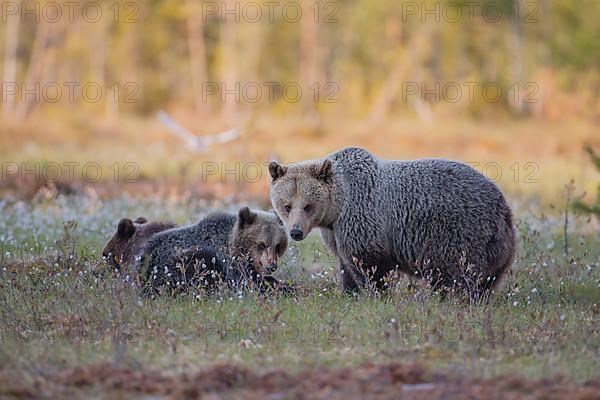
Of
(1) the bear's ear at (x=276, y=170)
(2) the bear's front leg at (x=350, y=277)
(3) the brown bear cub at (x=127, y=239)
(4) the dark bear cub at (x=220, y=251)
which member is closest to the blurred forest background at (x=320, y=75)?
(3) the brown bear cub at (x=127, y=239)

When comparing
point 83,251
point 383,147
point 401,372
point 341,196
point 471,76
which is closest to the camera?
point 401,372

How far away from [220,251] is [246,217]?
52cm

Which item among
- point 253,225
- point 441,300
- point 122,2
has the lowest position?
point 441,300

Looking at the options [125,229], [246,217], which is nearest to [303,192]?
[246,217]

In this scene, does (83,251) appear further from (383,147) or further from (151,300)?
(383,147)

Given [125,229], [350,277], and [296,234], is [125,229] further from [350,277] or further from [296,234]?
[350,277]

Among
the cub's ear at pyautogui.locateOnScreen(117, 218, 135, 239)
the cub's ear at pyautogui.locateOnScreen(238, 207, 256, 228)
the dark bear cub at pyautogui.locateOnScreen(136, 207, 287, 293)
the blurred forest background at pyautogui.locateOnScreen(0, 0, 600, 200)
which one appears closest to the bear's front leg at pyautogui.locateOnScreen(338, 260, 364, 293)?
the dark bear cub at pyautogui.locateOnScreen(136, 207, 287, 293)

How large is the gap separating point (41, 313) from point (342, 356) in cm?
316

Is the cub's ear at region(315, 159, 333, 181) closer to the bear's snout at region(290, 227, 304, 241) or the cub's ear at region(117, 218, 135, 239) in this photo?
the bear's snout at region(290, 227, 304, 241)

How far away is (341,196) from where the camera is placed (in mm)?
9953

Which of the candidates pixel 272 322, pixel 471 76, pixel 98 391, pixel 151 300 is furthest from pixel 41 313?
pixel 471 76

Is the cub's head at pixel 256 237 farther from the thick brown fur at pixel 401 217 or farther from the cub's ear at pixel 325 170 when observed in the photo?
the cub's ear at pixel 325 170

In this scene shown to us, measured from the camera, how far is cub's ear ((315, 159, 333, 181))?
388 inches

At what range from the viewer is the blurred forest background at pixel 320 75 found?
1614 inches
